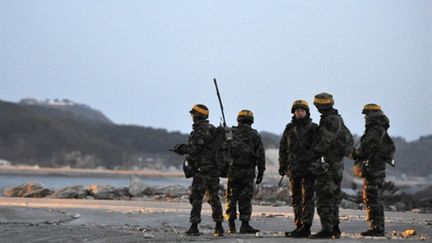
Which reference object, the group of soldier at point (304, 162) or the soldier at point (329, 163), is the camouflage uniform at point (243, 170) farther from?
the soldier at point (329, 163)

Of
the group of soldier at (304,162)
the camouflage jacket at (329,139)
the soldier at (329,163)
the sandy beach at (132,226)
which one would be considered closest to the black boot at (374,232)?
the group of soldier at (304,162)

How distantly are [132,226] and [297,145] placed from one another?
4449 mm

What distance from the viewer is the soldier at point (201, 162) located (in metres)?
14.5

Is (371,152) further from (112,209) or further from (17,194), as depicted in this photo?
(17,194)

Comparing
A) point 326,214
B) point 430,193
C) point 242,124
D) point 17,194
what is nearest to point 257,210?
point 242,124

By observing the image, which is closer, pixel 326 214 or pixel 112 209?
pixel 326 214

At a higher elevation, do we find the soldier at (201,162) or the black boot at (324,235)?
the soldier at (201,162)

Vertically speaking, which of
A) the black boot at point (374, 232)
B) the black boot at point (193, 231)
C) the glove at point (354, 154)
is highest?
the glove at point (354, 154)

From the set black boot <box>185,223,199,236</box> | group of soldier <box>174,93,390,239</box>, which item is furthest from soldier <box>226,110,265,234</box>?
black boot <box>185,223,199,236</box>

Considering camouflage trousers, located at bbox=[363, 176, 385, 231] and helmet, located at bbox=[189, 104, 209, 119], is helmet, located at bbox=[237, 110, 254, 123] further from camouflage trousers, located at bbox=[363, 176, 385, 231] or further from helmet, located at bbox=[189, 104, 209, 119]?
camouflage trousers, located at bbox=[363, 176, 385, 231]

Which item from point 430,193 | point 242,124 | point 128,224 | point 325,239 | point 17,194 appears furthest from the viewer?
point 430,193

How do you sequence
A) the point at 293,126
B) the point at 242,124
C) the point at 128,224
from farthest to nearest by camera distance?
the point at 128,224 < the point at 242,124 < the point at 293,126

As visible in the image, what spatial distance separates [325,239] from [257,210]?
10137 millimetres

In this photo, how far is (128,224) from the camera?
17.6 meters
